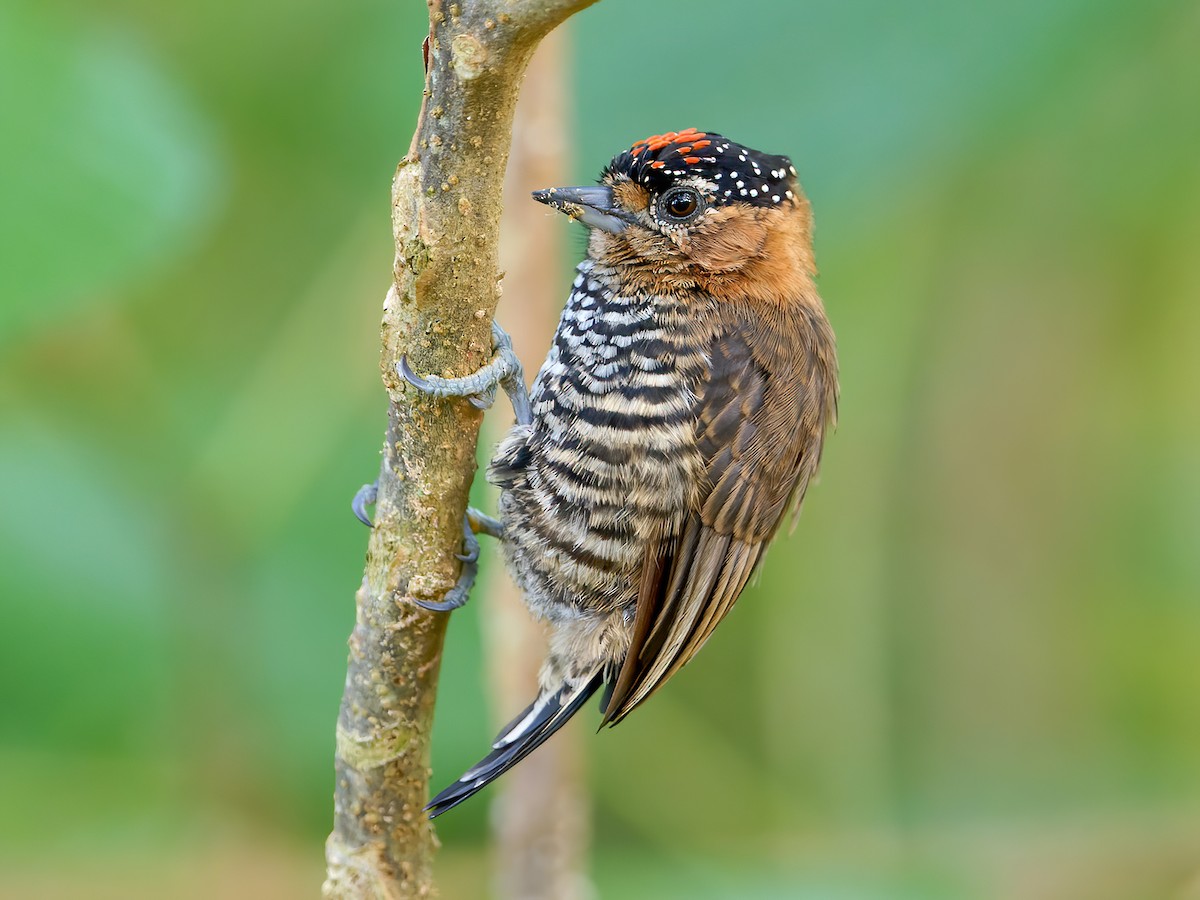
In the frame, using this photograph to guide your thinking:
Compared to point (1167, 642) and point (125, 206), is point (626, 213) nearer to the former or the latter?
point (125, 206)

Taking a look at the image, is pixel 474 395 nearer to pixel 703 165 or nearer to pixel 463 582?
pixel 463 582

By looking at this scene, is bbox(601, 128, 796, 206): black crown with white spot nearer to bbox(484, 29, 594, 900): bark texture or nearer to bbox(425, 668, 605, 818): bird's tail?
bbox(484, 29, 594, 900): bark texture

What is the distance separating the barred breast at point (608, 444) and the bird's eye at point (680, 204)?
16cm

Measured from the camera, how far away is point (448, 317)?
5.84ft

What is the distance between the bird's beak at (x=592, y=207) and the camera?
255 cm

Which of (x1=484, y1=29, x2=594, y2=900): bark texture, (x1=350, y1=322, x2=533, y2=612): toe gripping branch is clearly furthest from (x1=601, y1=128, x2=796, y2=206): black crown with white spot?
(x1=350, y1=322, x2=533, y2=612): toe gripping branch

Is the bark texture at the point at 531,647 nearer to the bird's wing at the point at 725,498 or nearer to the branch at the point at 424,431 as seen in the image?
the bird's wing at the point at 725,498

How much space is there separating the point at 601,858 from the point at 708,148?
6.50 ft

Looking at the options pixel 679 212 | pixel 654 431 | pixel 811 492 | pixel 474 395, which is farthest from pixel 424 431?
pixel 811 492

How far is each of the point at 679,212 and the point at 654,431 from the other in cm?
45

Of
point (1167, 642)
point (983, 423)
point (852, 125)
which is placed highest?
point (852, 125)

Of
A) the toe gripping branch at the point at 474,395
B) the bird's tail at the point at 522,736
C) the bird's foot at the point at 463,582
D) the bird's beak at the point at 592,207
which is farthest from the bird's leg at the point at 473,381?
the bird's tail at the point at 522,736

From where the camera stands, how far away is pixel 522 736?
7.97 ft

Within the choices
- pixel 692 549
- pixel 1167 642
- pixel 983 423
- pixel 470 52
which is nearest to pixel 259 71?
pixel 692 549
